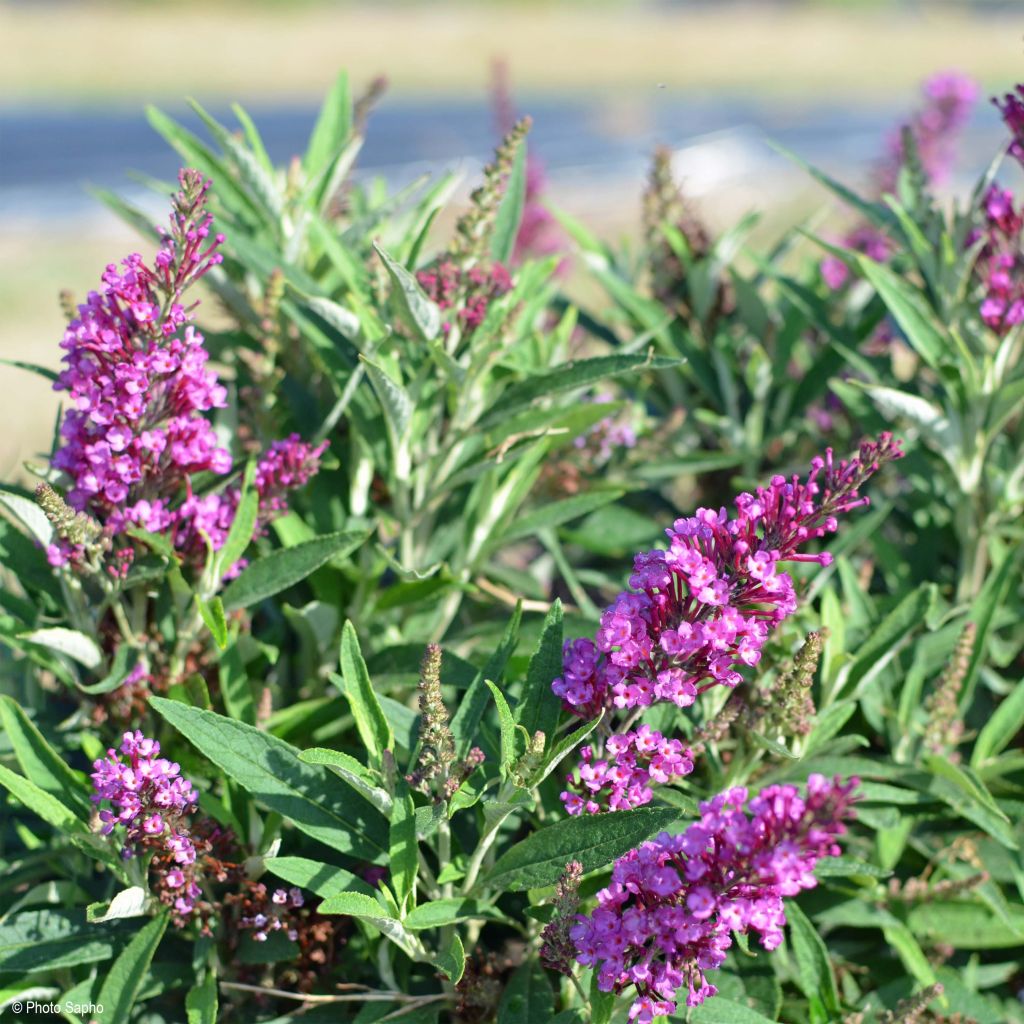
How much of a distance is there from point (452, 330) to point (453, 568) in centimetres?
48

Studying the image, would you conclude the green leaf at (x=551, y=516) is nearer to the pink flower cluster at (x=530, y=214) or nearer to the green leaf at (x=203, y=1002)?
the green leaf at (x=203, y=1002)

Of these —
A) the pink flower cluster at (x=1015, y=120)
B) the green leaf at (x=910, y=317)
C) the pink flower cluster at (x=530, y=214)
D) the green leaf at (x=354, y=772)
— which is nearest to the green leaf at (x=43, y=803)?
the green leaf at (x=354, y=772)

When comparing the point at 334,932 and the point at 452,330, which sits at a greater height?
the point at 452,330

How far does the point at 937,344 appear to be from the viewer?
243 cm

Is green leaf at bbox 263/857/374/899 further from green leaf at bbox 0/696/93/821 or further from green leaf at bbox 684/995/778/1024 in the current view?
green leaf at bbox 684/995/778/1024

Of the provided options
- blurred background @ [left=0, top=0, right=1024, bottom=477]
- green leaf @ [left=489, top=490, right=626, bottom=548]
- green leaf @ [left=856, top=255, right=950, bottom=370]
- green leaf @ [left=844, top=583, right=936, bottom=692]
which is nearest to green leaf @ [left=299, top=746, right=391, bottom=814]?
green leaf @ [left=489, top=490, right=626, bottom=548]

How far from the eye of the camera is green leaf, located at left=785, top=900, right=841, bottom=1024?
196 centimetres

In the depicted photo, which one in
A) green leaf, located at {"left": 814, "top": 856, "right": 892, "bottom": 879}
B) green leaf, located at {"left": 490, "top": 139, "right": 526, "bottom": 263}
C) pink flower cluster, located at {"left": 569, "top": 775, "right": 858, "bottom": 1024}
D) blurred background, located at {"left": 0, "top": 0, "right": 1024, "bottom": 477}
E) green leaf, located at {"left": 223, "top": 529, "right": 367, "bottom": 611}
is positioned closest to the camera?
pink flower cluster, located at {"left": 569, "top": 775, "right": 858, "bottom": 1024}

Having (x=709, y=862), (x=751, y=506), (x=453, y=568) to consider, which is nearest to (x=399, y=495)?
(x=453, y=568)

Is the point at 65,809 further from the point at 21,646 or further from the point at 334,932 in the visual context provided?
the point at 334,932

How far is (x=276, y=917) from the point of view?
187 cm

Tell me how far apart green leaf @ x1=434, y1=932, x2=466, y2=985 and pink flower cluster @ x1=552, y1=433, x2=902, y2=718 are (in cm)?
42

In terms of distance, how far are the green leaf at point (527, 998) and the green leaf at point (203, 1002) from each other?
45 cm

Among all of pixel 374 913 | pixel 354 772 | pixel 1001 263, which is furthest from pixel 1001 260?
pixel 374 913
